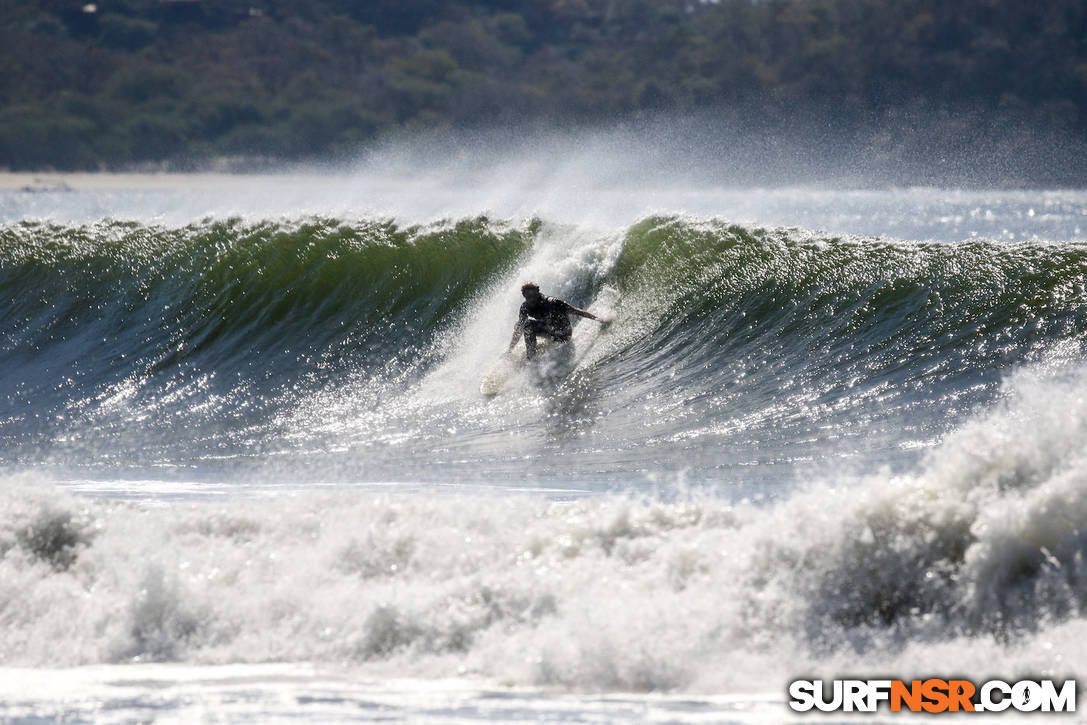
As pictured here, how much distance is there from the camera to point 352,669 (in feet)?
18.8

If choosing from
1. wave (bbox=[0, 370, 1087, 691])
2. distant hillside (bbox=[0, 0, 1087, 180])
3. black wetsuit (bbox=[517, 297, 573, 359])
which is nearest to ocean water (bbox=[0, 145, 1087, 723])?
wave (bbox=[0, 370, 1087, 691])

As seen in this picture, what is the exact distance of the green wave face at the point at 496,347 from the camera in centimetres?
1023

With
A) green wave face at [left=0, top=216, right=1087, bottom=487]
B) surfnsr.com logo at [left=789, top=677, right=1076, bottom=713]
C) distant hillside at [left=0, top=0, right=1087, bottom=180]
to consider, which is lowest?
surfnsr.com logo at [left=789, top=677, right=1076, bottom=713]

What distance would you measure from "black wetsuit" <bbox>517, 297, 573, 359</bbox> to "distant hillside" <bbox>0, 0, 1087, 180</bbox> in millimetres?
90031

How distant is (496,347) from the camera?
1299 centimetres

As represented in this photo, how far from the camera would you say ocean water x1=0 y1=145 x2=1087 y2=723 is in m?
5.48

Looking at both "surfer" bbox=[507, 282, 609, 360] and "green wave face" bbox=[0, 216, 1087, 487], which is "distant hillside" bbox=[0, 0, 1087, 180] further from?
"surfer" bbox=[507, 282, 609, 360]

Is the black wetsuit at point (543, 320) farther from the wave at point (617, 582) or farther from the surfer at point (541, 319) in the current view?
the wave at point (617, 582)

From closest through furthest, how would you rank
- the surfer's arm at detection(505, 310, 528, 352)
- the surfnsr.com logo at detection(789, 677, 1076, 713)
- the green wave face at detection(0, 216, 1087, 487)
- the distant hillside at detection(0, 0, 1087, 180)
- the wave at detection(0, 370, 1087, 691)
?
1. the surfnsr.com logo at detection(789, 677, 1076, 713)
2. the wave at detection(0, 370, 1087, 691)
3. the green wave face at detection(0, 216, 1087, 487)
4. the surfer's arm at detection(505, 310, 528, 352)
5. the distant hillside at detection(0, 0, 1087, 180)

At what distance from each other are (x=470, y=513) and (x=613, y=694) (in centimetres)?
193

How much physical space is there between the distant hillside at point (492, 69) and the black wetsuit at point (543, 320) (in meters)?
90.0

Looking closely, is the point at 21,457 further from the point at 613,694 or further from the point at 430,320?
the point at 613,694

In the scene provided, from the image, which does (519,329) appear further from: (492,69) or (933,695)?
(492,69)

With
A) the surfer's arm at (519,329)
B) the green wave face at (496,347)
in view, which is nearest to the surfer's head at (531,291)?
the surfer's arm at (519,329)
